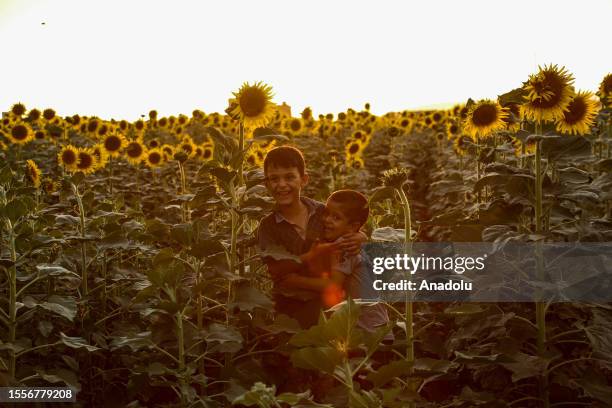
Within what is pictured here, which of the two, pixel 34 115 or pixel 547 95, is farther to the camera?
pixel 34 115

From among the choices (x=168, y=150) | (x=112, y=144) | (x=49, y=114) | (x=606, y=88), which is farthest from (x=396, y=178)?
(x=49, y=114)

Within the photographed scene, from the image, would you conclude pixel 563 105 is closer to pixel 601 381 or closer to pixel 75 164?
pixel 601 381

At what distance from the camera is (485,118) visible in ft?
14.1

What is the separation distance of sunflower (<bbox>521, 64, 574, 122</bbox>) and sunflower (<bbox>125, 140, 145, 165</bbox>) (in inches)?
247

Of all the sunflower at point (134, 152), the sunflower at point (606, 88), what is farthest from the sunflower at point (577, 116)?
the sunflower at point (134, 152)

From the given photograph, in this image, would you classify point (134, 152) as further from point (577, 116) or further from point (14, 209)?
point (577, 116)

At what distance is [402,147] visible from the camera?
41.4 ft

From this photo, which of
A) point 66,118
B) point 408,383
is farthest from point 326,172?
point 408,383

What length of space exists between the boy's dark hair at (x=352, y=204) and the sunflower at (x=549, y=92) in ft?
3.61

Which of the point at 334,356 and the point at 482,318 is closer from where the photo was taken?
the point at 334,356

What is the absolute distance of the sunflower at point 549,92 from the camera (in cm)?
310

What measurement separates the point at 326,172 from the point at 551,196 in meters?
7.74

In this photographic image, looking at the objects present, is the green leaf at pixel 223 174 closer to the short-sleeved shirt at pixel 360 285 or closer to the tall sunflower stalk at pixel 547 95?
the short-sleeved shirt at pixel 360 285

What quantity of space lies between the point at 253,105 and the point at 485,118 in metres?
1.63
